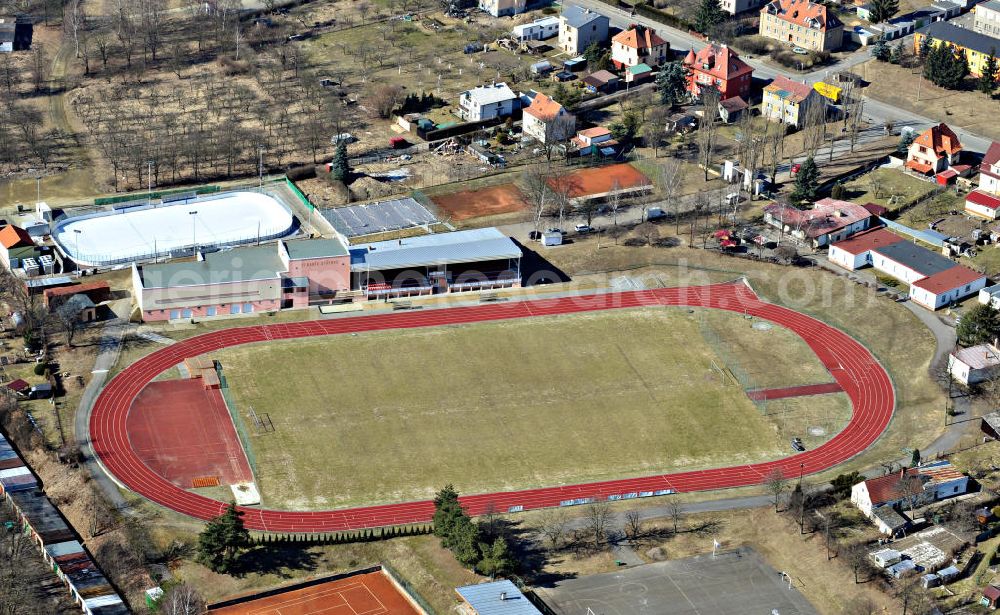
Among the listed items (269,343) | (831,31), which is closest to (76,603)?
(269,343)

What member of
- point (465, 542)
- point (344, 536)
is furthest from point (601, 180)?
point (465, 542)

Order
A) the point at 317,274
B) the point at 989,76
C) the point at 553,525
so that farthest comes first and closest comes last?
the point at 989,76, the point at 317,274, the point at 553,525

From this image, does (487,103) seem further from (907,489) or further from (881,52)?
(907,489)

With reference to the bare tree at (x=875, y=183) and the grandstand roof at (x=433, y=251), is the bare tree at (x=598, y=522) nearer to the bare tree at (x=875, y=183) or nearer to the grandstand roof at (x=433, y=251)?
the grandstand roof at (x=433, y=251)

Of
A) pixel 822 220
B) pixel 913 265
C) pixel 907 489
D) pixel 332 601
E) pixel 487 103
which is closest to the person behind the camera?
pixel 332 601

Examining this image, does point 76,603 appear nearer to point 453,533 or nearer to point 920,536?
point 453,533

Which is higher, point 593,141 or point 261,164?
point 261,164

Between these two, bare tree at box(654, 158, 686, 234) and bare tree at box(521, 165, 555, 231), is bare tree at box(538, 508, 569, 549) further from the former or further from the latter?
bare tree at box(654, 158, 686, 234)
